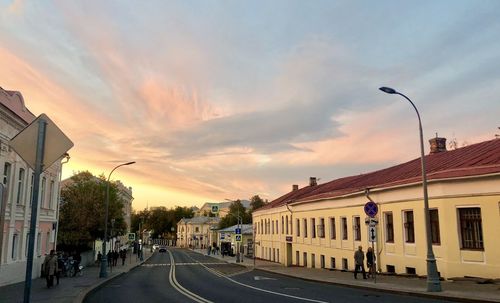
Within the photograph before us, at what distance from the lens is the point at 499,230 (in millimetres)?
18969

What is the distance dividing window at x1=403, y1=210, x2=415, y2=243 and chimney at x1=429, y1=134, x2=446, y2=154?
9.68 metres

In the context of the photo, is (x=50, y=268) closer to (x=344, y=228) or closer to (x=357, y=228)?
(x=357, y=228)

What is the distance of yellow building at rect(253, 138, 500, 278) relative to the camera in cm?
1952

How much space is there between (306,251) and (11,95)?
2876 cm

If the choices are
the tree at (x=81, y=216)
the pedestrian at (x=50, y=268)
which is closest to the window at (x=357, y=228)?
the pedestrian at (x=50, y=268)

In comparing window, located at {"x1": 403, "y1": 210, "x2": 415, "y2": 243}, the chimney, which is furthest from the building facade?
the chimney

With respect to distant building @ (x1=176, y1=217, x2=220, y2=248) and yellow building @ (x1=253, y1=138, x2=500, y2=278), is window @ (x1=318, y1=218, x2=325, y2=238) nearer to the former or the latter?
yellow building @ (x1=253, y1=138, x2=500, y2=278)

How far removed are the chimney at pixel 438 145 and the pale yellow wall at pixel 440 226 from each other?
7218 millimetres

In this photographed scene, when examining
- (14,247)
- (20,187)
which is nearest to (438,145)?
(20,187)

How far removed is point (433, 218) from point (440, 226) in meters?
0.81

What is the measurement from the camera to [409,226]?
24.6 meters

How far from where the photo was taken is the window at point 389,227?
26375mm

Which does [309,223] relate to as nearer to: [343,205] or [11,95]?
[343,205]

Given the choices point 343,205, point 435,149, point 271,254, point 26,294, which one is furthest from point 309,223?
point 26,294
